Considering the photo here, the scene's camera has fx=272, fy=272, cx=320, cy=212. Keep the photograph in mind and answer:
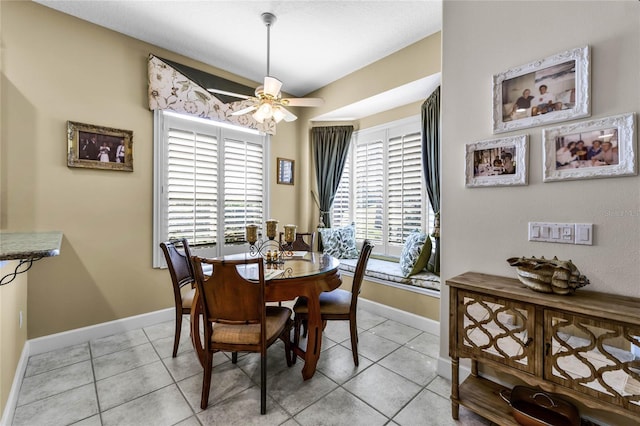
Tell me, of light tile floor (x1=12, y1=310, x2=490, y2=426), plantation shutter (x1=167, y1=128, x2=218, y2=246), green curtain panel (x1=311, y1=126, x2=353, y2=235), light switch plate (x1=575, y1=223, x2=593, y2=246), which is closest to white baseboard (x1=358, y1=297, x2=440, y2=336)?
light tile floor (x1=12, y1=310, x2=490, y2=426)

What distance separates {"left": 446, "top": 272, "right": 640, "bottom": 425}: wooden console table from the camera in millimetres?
1188

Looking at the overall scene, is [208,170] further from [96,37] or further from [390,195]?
[390,195]

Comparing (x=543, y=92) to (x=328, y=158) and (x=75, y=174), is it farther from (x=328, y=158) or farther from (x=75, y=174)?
(x=75, y=174)

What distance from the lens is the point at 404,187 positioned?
11.8ft

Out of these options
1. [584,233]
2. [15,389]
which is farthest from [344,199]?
[15,389]

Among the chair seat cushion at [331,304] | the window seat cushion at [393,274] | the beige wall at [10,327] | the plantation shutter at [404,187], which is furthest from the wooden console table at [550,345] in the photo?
the beige wall at [10,327]

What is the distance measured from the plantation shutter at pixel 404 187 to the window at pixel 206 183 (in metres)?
1.78

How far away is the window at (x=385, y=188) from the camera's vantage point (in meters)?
3.50

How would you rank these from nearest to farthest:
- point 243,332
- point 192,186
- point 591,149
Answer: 1. point 591,149
2. point 243,332
3. point 192,186

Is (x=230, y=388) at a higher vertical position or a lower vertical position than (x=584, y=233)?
lower

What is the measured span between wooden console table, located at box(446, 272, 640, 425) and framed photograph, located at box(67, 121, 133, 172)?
10.4 feet

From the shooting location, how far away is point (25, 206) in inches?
90.9

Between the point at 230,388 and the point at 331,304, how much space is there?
91cm

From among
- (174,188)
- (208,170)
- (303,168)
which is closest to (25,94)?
(174,188)
